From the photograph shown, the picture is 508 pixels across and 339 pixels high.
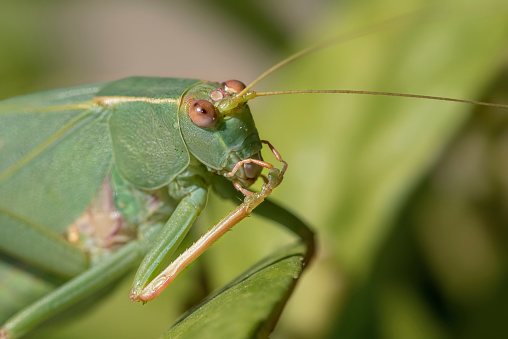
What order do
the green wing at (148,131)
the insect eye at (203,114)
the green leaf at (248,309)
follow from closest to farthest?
1. the green leaf at (248,309)
2. the insect eye at (203,114)
3. the green wing at (148,131)

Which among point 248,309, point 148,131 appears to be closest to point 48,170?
point 148,131

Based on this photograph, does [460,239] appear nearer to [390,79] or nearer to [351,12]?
[390,79]

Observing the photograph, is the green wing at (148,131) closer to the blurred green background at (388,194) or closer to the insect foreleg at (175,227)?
the insect foreleg at (175,227)

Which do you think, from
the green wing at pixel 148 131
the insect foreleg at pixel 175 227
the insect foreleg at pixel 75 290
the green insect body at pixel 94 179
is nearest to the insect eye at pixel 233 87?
the green insect body at pixel 94 179

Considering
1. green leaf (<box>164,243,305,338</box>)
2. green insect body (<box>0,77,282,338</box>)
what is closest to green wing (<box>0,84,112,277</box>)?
green insect body (<box>0,77,282,338</box>)

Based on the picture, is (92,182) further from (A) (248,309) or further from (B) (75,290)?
(A) (248,309)

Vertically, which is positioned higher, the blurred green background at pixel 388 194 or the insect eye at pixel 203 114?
the insect eye at pixel 203 114

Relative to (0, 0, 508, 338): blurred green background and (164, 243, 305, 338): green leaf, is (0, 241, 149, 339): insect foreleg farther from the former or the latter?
(164, 243, 305, 338): green leaf

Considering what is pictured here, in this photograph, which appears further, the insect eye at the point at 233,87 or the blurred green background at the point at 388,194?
the blurred green background at the point at 388,194
